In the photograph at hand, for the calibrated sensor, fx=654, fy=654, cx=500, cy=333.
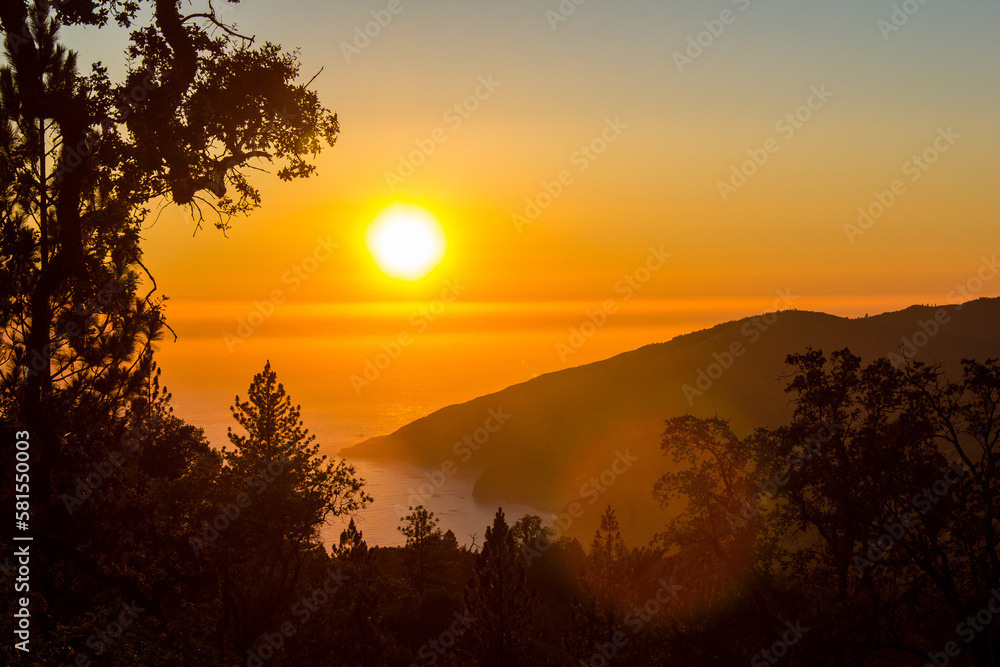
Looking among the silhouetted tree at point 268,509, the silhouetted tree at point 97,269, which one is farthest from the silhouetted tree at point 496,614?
the silhouetted tree at point 97,269

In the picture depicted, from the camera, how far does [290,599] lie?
3188 centimetres

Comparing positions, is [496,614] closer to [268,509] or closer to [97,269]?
[268,509]

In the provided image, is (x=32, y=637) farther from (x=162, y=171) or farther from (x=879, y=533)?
(x=879, y=533)

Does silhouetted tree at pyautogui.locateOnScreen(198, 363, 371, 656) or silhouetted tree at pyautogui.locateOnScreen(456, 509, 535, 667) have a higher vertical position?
silhouetted tree at pyautogui.locateOnScreen(198, 363, 371, 656)

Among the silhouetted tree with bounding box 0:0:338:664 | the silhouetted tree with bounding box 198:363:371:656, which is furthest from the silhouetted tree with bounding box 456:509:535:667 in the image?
the silhouetted tree with bounding box 0:0:338:664

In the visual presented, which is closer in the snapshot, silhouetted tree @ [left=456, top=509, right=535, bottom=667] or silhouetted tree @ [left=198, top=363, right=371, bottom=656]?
silhouetted tree @ [left=456, top=509, right=535, bottom=667]

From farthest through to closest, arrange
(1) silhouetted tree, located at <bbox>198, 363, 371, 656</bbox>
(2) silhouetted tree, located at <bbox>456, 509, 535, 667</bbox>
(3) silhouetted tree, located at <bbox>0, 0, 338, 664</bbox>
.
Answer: (1) silhouetted tree, located at <bbox>198, 363, 371, 656</bbox>
(2) silhouetted tree, located at <bbox>456, 509, 535, 667</bbox>
(3) silhouetted tree, located at <bbox>0, 0, 338, 664</bbox>

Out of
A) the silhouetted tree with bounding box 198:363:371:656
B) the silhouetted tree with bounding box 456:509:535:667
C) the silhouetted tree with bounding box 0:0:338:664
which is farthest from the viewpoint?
the silhouetted tree with bounding box 198:363:371:656

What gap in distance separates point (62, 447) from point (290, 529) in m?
17.1

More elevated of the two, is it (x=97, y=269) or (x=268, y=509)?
(x=97, y=269)

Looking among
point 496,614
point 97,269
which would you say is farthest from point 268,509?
point 97,269

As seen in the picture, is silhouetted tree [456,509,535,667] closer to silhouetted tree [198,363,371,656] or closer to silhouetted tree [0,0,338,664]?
silhouetted tree [198,363,371,656]

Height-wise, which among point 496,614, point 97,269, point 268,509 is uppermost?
point 97,269

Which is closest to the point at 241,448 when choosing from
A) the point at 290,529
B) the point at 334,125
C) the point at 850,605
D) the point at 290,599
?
the point at 290,529
